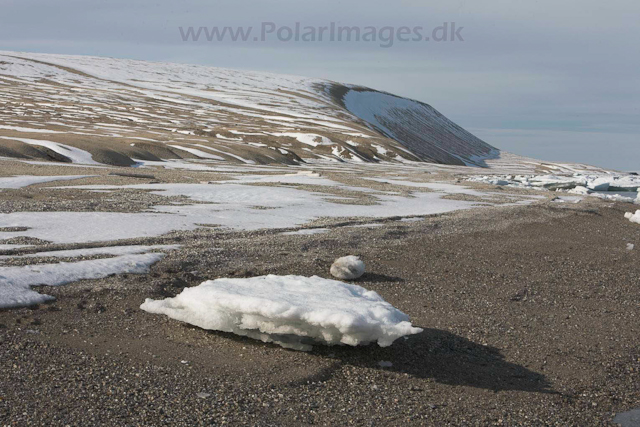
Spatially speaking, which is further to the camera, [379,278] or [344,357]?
[379,278]

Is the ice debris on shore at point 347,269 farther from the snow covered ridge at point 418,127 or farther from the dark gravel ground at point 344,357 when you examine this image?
the snow covered ridge at point 418,127

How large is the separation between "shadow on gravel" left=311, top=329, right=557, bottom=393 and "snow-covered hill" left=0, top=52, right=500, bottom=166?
28934mm

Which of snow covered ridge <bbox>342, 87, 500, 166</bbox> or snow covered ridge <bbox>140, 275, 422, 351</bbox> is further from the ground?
snow covered ridge <bbox>140, 275, 422, 351</bbox>

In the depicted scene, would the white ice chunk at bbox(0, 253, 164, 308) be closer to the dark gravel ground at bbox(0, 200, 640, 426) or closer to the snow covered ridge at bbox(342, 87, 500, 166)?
the dark gravel ground at bbox(0, 200, 640, 426)

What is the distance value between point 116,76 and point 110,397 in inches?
6290

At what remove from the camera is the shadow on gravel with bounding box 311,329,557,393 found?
7484 millimetres

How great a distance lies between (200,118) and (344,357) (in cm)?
8932

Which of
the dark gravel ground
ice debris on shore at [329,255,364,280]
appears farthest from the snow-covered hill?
ice debris on shore at [329,255,364,280]

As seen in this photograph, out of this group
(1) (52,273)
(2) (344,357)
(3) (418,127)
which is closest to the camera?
(2) (344,357)

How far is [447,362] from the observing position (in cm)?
795

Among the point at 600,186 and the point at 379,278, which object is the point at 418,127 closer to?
the point at 600,186

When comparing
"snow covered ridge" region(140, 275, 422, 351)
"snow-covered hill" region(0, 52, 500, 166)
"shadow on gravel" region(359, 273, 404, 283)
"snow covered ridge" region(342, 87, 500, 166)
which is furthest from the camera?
"snow covered ridge" region(342, 87, 500, 166)

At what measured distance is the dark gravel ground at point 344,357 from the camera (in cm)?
626

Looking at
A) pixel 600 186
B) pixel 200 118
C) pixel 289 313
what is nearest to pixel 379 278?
pixel 289 313
